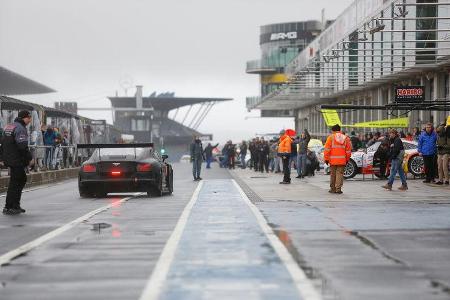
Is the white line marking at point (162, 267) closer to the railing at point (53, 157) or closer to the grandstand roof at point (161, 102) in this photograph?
the railing at point (53, 157)

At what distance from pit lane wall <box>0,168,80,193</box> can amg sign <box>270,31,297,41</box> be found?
278 ft

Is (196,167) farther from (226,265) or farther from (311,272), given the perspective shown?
(311,272)

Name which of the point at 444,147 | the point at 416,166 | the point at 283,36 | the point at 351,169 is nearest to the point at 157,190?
the point at 444,147

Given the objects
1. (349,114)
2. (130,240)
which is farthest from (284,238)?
(349,114)

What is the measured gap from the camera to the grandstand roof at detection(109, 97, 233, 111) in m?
154

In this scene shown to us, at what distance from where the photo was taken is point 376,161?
26.1m

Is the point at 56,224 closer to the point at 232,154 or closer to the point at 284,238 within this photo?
the point at 284,238

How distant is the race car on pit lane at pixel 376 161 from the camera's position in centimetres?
2602

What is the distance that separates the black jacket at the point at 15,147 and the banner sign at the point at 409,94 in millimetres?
12179

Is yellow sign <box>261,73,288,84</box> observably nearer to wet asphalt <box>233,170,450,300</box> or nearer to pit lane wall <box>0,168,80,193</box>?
pit lane wall <box>0,168,80,193</box>

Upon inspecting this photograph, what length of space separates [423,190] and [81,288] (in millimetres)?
14564

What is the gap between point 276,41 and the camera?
116 m

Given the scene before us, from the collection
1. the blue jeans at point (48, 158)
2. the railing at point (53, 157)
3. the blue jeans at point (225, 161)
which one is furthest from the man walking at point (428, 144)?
the blue jeans at point (225, 161)

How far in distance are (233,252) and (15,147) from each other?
639 centimetres
